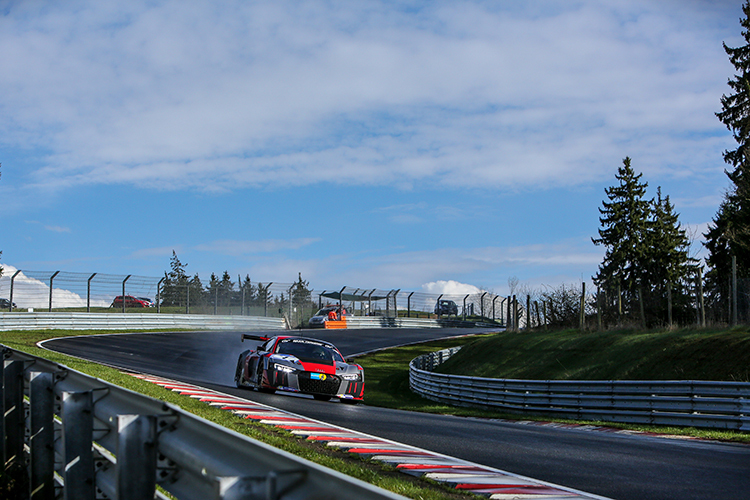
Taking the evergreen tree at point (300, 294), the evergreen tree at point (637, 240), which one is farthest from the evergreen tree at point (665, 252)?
the evergreen tree at point (300, 294)

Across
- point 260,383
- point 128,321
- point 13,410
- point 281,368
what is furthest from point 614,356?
point 128,321

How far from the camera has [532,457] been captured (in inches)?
299

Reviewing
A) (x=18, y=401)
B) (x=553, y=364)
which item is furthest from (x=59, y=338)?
(x=18, y=401)

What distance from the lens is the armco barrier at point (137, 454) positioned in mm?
2072

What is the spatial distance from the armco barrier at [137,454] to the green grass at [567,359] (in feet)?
31.3

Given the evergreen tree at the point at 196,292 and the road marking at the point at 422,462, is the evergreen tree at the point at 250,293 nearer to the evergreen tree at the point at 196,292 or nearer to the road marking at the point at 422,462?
the evergreen tree at the point at 196,292

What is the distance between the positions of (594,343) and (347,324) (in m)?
27.6

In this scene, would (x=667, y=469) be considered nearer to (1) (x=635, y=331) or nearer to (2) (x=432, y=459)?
(2) (x=432, y=459)

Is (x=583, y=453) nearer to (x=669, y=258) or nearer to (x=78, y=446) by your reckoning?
(x=78, y=446)

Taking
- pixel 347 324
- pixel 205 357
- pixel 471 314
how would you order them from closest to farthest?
pixel 205 357 < pixel 347 324 < pixel 471 314

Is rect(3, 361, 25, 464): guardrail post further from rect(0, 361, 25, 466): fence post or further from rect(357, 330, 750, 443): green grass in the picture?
rect(357, 330, 750, 443): green grass

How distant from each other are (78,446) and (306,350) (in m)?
11.0

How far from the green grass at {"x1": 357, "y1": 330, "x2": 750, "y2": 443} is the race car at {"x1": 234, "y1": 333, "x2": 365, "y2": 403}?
2498 millimetres

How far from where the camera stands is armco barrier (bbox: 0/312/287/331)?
2920cm
